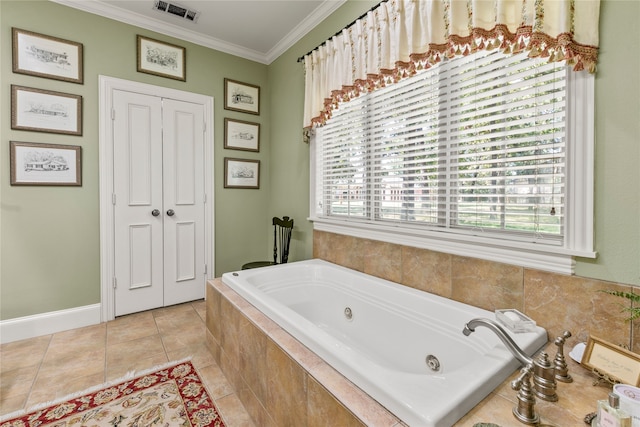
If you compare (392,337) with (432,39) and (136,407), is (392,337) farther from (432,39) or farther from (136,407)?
(432,39)

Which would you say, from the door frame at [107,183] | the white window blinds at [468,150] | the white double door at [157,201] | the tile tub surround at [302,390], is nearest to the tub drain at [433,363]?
the tile tub surround at [302,390]

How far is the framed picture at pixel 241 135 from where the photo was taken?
10.7ft

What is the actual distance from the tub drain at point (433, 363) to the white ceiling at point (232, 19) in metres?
2.66

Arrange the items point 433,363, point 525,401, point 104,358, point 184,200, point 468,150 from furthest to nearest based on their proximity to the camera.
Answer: point 184,200, point 104,358, point 468,150, point 433,363, point 525,401

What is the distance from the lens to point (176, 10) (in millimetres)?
2637

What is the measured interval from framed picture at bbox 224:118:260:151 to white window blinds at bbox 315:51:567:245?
4.67ft

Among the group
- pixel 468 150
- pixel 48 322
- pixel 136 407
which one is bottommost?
pixel 136 407

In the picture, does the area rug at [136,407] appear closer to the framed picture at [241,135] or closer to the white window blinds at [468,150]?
the white window blinds at [468,150]

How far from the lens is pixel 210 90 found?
3.16m

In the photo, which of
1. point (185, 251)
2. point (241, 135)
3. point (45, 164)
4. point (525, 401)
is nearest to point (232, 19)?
point (241, 135)

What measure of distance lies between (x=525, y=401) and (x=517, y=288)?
0.72 m

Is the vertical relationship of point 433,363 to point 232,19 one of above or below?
below

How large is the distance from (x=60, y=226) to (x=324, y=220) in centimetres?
222

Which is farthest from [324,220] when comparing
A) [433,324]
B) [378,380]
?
[378,380]
